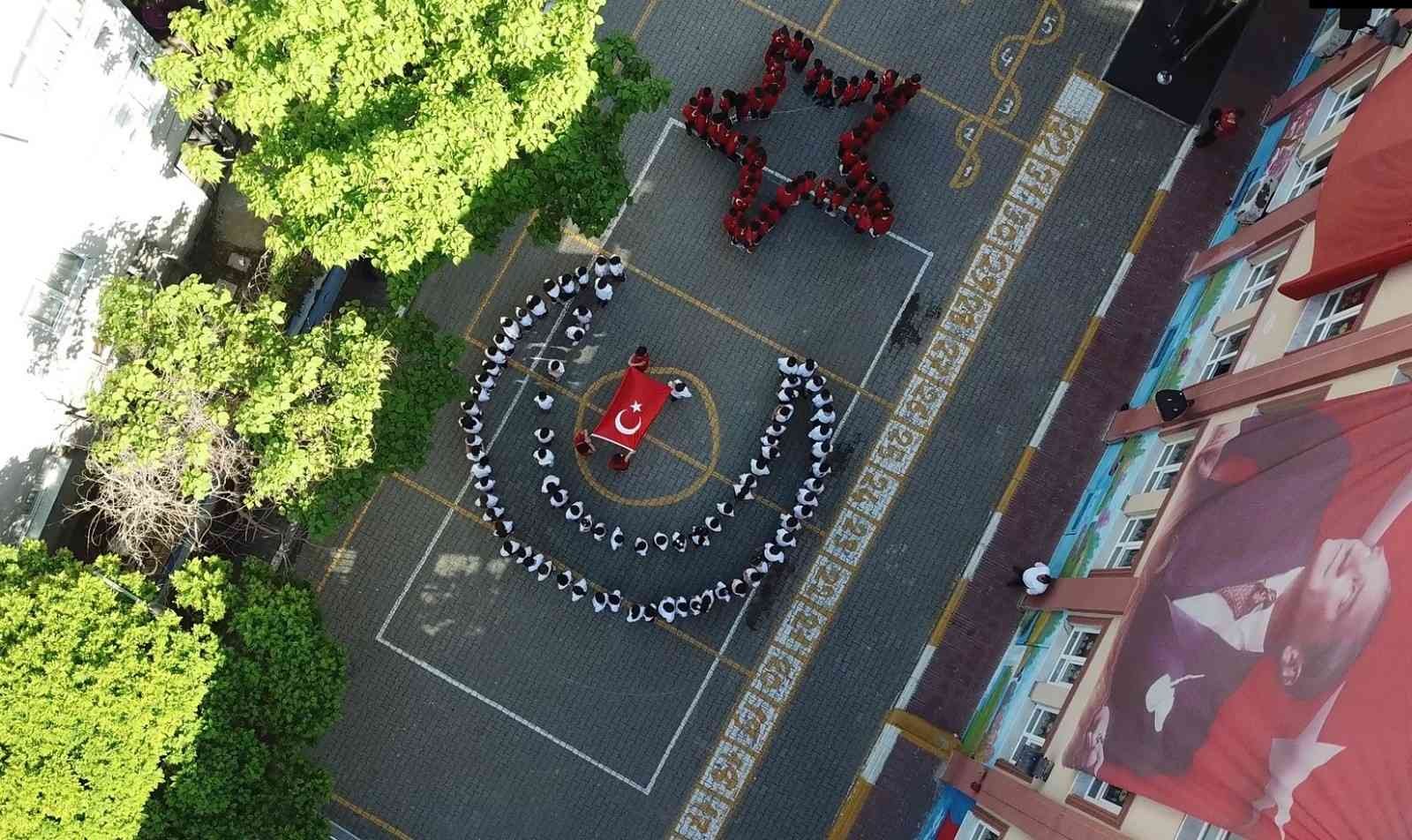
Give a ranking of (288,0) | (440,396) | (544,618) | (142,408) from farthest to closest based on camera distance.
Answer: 1. (544,618)
2. (440,396)
3. (142,408)
4. (288,0)

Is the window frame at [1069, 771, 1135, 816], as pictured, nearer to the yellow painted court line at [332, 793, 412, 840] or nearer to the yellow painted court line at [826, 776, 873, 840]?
the yellow painted court line at [826, 776, 873, 840]

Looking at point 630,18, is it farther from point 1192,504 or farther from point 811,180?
point 1192,504

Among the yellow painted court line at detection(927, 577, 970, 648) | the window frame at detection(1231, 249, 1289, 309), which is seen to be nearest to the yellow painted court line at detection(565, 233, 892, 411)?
the yellow painted court line at detection(927, 577, 970, 648)

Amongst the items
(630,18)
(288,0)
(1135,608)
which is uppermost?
(630,18)

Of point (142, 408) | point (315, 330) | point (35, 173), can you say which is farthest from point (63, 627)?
point (35, 173)

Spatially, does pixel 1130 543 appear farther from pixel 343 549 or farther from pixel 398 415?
pixel 343 549

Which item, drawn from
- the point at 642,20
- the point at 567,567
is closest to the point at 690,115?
the point at 642,20
